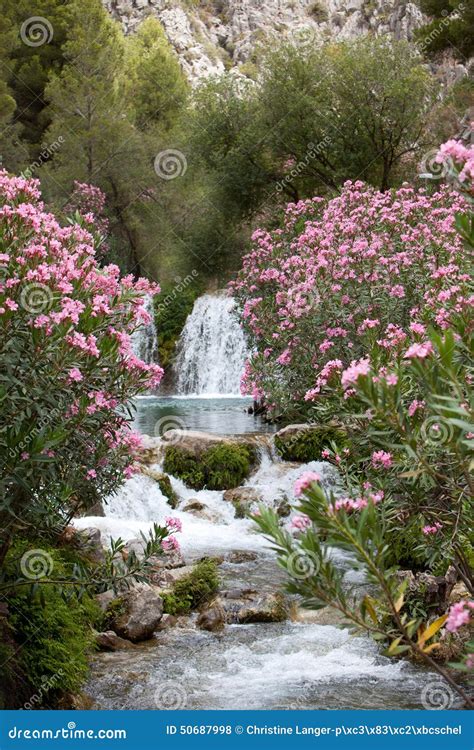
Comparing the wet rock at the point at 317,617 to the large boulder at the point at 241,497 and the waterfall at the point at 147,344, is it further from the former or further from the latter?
the waterfall at the point at 147,344

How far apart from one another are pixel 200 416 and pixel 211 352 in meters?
5.79

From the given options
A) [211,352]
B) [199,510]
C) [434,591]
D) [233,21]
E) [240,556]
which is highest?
[233,21]

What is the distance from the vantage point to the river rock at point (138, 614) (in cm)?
712

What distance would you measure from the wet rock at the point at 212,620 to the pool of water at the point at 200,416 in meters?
7.75

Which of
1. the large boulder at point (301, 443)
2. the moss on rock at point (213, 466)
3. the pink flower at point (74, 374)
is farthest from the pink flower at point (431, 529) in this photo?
the large boulder at point (301, 443)

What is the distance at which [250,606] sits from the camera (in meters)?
8.01

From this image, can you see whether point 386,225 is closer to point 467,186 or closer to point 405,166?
point 467,186

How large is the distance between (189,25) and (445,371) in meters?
87.7

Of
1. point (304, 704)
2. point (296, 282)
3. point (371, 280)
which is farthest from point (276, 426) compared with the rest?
point (304, 704)

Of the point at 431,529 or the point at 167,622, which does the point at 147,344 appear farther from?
the point at 431,529

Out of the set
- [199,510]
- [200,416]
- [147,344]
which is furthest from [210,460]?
[147,344]

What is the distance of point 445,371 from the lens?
295cm

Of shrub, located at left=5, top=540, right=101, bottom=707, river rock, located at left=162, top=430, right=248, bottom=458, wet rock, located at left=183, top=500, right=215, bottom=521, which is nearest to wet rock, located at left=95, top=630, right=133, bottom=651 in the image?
shrub, located at left=5, top=540, right=101, bottom=707

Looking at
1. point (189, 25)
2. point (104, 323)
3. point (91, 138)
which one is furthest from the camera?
point (189, 25)
